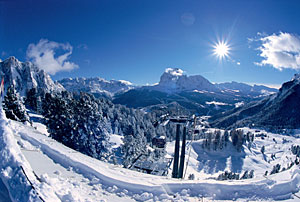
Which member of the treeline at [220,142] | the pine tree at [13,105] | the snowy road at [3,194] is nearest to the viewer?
the snowy road at [3,194]

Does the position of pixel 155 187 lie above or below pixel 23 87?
below

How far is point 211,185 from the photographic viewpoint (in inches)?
245

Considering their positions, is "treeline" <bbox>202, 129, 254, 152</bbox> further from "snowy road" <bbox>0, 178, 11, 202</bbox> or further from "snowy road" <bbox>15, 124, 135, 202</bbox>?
"snowy road" <bbox>0, 178, 11, 202</bbox>

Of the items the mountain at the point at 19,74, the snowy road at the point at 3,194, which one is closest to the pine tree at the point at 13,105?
the snowy road at the point at 3,194

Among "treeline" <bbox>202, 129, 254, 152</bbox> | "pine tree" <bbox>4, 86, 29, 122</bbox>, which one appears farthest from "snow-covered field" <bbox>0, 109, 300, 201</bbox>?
"treeline" <bbox>202, 129, 254, 152</bbox>

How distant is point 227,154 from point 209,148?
9.18 metres

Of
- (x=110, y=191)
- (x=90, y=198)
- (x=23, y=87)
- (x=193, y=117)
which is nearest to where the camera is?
(x=90, y=198)

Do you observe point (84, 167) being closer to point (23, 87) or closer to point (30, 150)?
point (30, 150)

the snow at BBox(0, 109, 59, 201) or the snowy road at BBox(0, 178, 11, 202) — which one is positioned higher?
the snow at BBox(0, 109, 59, 201)

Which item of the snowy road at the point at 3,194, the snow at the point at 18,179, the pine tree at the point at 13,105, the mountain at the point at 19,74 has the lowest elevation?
the snowy road at the point at 3,194

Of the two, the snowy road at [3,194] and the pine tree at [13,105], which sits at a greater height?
the pine tree at [13,105]

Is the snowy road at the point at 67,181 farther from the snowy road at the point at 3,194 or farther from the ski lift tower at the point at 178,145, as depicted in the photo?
the ski lift tower at the point at 178,145

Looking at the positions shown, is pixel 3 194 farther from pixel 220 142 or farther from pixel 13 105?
pixel 220 142

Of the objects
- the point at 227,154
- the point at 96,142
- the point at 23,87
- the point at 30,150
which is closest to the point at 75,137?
the point at 96,142
